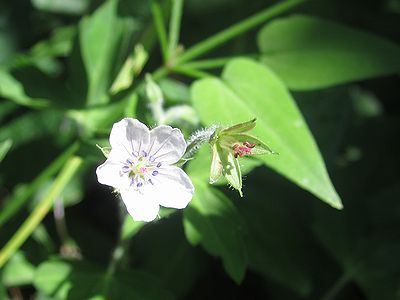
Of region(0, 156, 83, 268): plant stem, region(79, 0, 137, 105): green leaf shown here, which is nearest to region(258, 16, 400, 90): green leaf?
region(79, 0, 137, 105): green leaf

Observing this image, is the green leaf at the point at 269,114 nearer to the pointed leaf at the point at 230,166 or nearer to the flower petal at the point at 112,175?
the pointed leaf at the point at 230,166

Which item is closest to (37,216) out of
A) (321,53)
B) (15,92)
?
(15,92)

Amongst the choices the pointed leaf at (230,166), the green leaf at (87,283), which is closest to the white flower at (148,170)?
the pointed leaf at (230,166)

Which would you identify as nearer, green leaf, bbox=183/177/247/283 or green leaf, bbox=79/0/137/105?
green leaf, bbox=183/177/247/283

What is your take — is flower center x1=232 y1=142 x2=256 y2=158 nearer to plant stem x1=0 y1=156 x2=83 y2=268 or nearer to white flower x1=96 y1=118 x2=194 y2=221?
white flower x1=96 y1=118 x2=194 y2=221

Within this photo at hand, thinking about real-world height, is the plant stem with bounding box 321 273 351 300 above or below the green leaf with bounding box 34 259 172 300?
below

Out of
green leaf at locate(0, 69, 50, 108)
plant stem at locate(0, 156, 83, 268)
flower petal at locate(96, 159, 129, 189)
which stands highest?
flower petal at locate(96, 159, 129, 189)

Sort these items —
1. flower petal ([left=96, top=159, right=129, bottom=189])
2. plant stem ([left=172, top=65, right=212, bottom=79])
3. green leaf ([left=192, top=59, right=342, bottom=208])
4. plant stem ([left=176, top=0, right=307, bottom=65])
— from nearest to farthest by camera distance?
flower petal ([left=96, top=159, right=129, bottom=189]) → green leaf ([left=192, top=59, right=342, bottom=208]) → plant stem ([left=172, top=65, right=212, bottom=79]) → plant stem ([left=176, top=0, right=307, bottom=65])

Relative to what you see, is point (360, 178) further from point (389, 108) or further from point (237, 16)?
point (237, 16)
